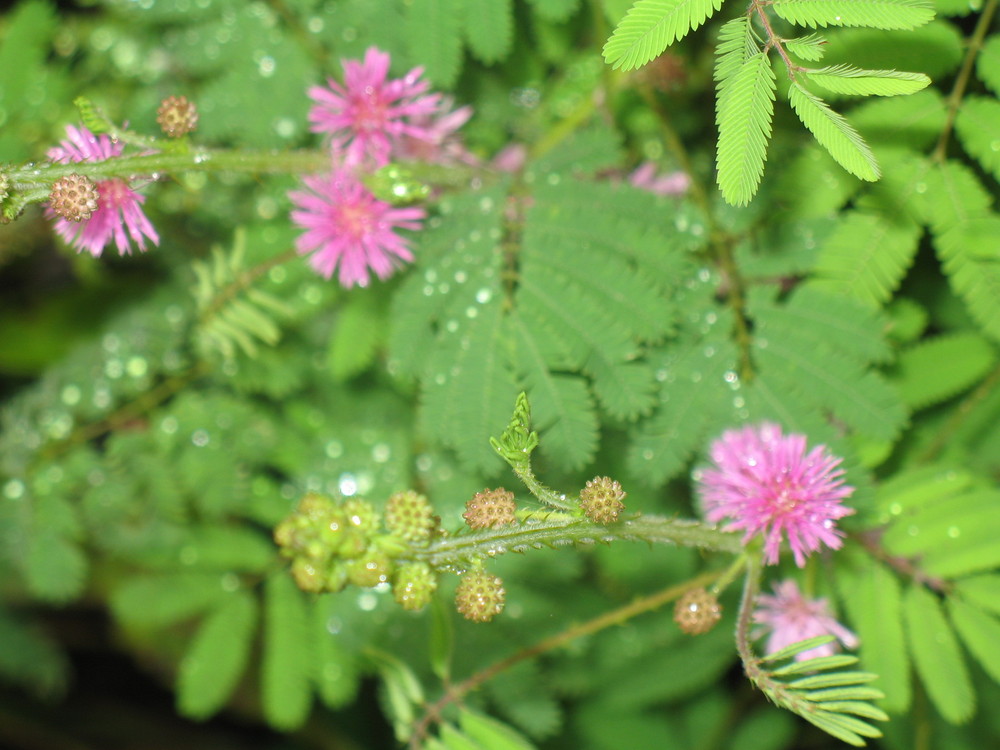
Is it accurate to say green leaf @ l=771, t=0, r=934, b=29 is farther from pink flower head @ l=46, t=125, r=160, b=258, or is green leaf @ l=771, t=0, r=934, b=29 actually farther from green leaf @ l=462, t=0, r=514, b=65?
pink flower head @ l=46, t=125, r=160, b=258

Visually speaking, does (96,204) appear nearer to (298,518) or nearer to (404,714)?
(298,518)

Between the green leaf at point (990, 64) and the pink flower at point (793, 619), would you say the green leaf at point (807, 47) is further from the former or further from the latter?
the pink flower at point (793, 619)

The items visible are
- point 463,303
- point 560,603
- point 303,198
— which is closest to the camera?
point 303,198

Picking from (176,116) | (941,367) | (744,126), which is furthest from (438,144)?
(941,367)

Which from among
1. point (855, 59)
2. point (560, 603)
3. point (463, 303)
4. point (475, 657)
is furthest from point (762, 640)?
point (855, 59)

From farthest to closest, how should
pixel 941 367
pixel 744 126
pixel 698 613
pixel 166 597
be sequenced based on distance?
pixel 166 597, pixel 941 367, pixel 698 613, pixel 744 126

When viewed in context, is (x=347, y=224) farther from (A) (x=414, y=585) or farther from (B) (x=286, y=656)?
(B) (x=286, y=656)
